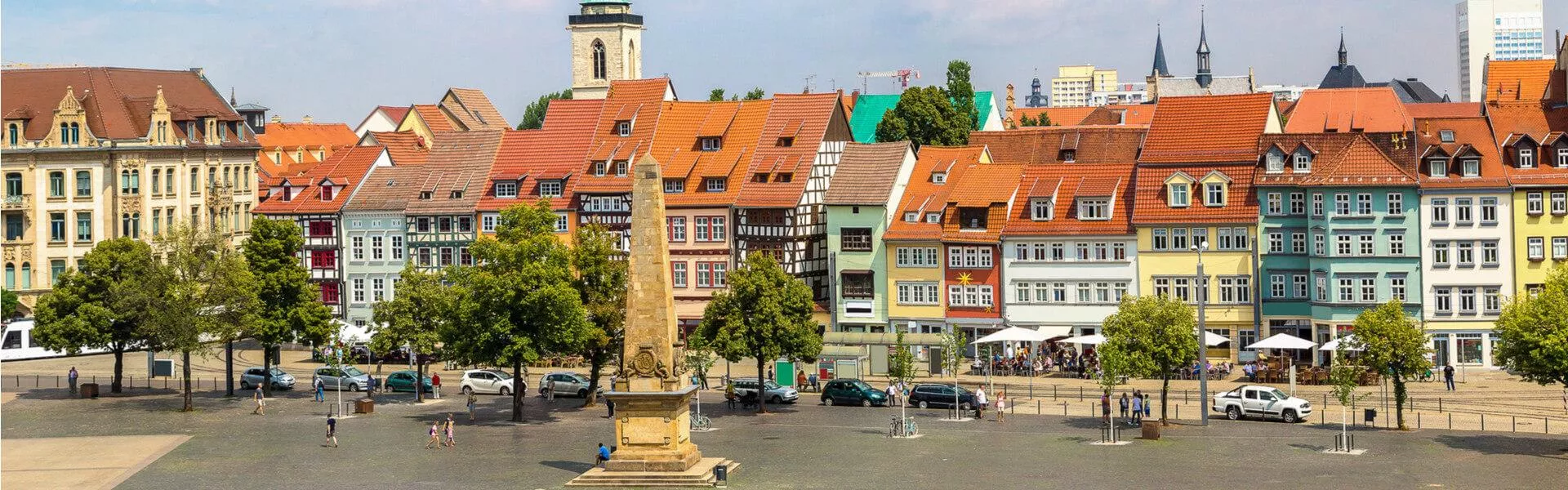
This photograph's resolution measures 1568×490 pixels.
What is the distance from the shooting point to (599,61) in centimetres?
19662

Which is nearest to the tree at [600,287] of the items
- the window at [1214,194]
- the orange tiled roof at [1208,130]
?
the orange tiled roof at [1208,130]

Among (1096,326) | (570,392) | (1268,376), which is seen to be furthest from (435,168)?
(1268,376)

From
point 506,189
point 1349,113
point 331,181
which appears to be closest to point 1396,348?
point 1349,113

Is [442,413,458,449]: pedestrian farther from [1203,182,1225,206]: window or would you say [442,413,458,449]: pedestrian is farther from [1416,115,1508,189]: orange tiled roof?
[1416,115,1508,189]: orange tiled roof

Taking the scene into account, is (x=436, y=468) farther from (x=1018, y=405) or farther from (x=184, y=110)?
(x=184, y=110)

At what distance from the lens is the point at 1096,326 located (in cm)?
10444

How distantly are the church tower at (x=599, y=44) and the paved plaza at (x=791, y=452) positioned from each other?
107211 mm

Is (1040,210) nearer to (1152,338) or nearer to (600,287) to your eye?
(1152,338)

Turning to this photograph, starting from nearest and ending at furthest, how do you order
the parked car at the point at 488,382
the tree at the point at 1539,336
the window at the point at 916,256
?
the tree at the point at 1539,336
the parked car at the point at 488,382
the window at the point at 916,256

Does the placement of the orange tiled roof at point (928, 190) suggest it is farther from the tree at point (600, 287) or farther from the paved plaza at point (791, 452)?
the tree at point (600, 287)

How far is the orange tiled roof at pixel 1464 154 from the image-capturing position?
322 ft

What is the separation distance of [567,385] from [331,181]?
33.5 meters

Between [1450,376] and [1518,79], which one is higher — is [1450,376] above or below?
below

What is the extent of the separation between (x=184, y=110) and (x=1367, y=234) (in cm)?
7118
